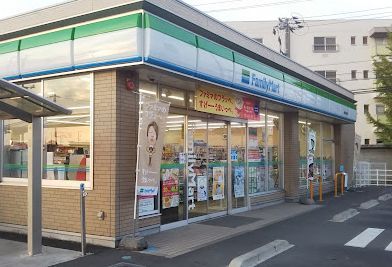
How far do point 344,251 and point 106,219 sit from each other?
4597 millimetres

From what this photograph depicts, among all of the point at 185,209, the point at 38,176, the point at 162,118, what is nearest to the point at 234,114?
the point at 185,209

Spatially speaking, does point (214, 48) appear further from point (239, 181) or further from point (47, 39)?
point (239, 181)

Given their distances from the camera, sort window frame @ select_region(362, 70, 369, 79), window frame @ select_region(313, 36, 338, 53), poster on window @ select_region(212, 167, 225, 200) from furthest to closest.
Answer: window frame @ select_region(313, 36, 338, 53), window frame @ select_region(362, 70, 369, 79), poster on window @ select_region(212, 167, 225, 200)

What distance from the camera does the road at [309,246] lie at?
25.8ft

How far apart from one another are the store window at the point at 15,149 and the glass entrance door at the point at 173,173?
10.5 ft

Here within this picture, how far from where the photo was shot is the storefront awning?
7.21 m

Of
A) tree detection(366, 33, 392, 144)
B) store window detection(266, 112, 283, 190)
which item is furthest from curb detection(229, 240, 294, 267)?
tree detection(366, 33, 392, 144)

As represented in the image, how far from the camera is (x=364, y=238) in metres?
10.2

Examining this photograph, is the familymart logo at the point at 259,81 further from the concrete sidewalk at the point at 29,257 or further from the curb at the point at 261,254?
the concrete sidewalk at the point at 29,257

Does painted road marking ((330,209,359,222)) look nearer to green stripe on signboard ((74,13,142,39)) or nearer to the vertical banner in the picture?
the vertical banner

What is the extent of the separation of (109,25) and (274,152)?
31.0 feet

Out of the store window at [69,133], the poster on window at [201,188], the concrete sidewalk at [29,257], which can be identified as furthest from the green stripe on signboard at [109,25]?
the poster on window at [201,188]

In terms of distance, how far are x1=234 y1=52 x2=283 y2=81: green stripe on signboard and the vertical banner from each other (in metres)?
3.34

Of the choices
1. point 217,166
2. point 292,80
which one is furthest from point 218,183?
point 292,80
